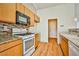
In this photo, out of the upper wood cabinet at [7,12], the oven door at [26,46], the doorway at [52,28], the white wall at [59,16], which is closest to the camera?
the upper wood cabinet at [7,12]

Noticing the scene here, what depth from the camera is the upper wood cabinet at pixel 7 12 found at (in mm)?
2039

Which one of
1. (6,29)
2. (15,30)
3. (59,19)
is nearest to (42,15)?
(59,19)

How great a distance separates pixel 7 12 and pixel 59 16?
5116 millimetres

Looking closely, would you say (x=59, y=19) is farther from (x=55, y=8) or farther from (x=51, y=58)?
(x=51, y=58)

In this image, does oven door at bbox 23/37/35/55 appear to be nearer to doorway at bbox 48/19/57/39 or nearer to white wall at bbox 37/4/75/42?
white wall at bbox 37/4/75/42

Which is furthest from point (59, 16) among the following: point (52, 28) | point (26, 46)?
point (26, 46)

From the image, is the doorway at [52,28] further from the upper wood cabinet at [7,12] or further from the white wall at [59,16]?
the upper wood cabinet at [7,12]

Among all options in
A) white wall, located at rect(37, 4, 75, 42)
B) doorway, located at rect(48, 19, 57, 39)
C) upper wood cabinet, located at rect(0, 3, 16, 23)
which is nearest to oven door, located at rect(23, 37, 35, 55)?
upper wood cabinet, located at rect(0, 3, 16, 23)

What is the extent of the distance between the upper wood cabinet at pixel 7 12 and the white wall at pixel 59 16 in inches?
183

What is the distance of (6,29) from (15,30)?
2.27 ft

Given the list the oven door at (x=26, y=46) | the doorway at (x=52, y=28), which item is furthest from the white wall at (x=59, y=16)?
the oven door at (x=26, y=46)

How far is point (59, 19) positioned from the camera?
22.7ft

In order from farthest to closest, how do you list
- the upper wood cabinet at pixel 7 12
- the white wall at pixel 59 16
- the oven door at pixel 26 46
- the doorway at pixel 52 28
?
the doorway at pixel 52 28, the white wall at pixel 59 16, the oven door at pixel 26 46, the upper wood cabinet at pixel 7 12

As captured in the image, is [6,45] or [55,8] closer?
[6,45]
